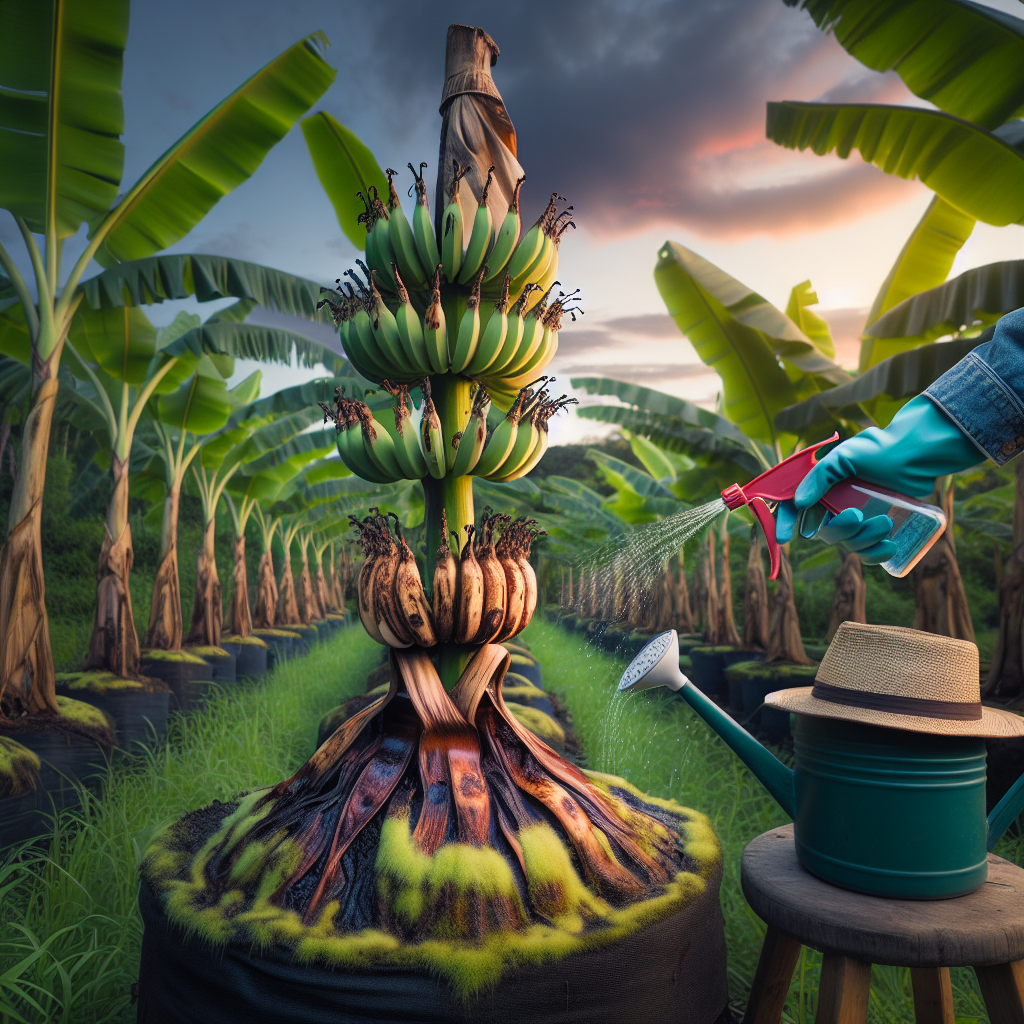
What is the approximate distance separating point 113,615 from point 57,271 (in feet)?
9.79

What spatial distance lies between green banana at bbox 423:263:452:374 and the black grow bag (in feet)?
4.88

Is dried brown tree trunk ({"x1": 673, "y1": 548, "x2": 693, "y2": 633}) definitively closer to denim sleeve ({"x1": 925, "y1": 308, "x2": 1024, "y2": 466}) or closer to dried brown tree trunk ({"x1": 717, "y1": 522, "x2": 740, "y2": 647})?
dried brown tree trunk ({"x1": 717, "y1": 522, "x2": 740, "y2": 647})

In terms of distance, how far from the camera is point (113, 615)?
6.07 meters

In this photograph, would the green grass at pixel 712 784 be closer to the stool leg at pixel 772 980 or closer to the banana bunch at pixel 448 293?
the stool leg at pixel 772 980

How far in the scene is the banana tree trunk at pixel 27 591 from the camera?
4195mm

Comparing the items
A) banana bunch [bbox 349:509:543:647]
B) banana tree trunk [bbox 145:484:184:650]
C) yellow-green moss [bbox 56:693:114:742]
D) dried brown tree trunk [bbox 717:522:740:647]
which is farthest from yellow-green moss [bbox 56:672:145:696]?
dried brown tree trunk [bbox 717:522:740:647]

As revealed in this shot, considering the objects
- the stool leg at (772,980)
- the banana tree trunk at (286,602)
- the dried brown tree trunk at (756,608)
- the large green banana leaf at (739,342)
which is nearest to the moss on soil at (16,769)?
the stool leg at (772,980)

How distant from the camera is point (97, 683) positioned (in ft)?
18.8

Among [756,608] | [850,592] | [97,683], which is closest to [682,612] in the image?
[756,608]

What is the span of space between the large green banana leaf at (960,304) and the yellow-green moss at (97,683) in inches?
247

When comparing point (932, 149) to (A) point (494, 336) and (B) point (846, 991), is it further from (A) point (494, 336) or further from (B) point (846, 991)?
(B) point (846, 991)

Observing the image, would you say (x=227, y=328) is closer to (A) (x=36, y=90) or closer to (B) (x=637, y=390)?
(A) (x=36, y=90)

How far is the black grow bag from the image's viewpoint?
1381 millimetres

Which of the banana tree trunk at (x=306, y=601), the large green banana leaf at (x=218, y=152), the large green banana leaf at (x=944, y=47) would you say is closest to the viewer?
the large green banana leaf at (x=944, y=47)
